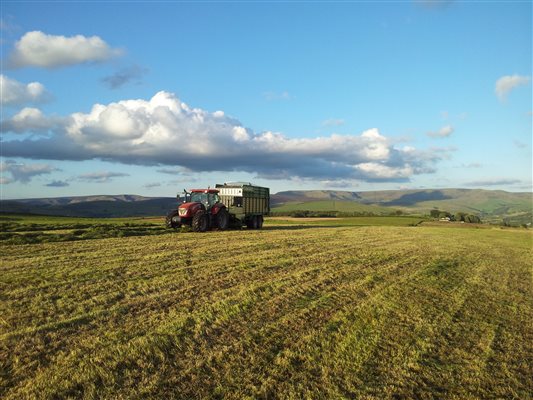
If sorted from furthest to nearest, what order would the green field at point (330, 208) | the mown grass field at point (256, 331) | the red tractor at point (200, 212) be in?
the green field at point (330, 208), the red tractor at point (200, 212), the mown grass field at point (256, 331)

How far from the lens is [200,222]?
73.9 ft

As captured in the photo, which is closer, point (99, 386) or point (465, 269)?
point (99, 386)

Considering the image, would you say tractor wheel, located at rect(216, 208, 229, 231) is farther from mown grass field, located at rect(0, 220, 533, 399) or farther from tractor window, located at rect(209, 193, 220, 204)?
mown grass field, located at rect(0, 220, 533, 399)

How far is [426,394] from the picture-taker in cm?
447

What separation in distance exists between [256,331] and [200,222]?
16.9 meters

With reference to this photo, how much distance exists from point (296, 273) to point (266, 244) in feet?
21.5

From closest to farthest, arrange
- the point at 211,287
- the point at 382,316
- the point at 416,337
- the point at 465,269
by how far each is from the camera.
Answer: the point at 416,337 → the point at 382,316 → the point at 211,287 → the point at 465,269

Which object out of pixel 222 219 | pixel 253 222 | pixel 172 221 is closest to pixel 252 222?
pixel 253 222

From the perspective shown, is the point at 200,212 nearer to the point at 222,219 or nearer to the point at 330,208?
the point at 222,219

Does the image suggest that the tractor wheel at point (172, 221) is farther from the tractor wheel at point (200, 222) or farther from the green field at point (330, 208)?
the green field at point (330, 208)

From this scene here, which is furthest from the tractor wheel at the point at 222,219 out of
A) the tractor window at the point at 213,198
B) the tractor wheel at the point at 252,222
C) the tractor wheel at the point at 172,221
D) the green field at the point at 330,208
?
the green field at the point at 330,208

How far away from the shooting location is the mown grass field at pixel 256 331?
450cm

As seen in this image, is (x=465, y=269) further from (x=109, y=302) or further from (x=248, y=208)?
(x=248, y=208)

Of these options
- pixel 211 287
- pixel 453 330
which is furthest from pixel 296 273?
pixel 453 330
